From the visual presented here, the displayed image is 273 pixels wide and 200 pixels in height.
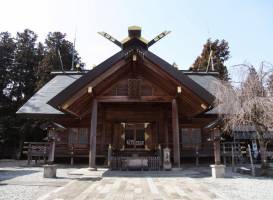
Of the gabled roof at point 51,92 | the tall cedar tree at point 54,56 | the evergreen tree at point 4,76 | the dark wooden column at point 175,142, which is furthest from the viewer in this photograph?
the tall cedar tree at point 54,56

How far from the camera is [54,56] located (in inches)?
1150

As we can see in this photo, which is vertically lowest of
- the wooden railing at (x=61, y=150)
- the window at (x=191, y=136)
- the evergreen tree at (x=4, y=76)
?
the wooden railing at (x=61, y=150)

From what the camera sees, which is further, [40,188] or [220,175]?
[220,175]

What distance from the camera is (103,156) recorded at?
15312mm

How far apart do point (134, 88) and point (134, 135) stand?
4.58 m

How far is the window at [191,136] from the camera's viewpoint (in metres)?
16.3

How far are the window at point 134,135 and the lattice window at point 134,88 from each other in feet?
13.2

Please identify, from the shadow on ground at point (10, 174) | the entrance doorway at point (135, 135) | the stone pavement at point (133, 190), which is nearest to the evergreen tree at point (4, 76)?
the shadow on ground at point (10, 174)

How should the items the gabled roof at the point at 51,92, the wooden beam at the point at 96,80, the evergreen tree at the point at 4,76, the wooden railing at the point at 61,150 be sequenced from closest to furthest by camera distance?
the wooden beam at the point at 96,80, the wooden railing at the point at 61,150, the gabled roof at the point at 51,92, the evergreen tree at the point at 4,76

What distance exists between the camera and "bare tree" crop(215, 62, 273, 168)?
32.2ft

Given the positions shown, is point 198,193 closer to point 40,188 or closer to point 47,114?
point 40,188

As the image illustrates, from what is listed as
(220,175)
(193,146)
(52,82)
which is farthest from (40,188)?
(52,82)

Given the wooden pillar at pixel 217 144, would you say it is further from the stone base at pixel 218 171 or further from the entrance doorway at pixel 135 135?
the entrance doorway at pixel 135 135

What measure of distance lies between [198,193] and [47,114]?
1174 cm
